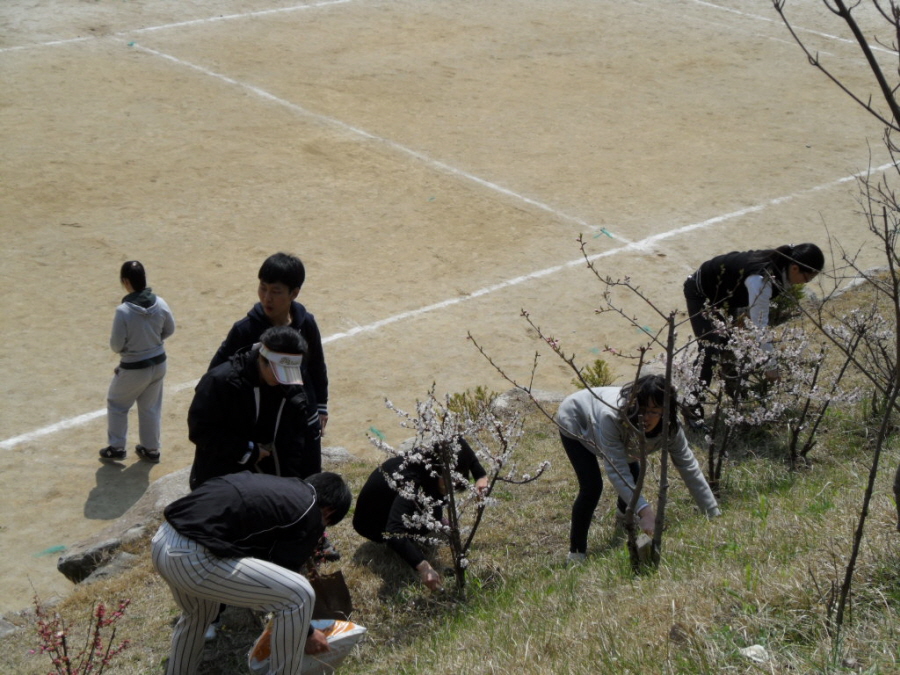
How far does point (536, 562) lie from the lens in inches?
232

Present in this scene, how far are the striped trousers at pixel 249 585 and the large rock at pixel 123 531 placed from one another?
7.58 feet

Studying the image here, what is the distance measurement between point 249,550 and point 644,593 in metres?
1.74

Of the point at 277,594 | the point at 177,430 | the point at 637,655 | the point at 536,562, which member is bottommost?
the point at 177,430

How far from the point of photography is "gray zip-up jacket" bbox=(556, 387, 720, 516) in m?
5.40

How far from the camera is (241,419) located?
5246 millimetres

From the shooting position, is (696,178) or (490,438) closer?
(490,438)

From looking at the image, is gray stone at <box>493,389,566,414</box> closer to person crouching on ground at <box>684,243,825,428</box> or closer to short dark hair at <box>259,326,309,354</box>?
person crouching on ground at <box>684,243,825,428</box>

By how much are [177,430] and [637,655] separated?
562 cm

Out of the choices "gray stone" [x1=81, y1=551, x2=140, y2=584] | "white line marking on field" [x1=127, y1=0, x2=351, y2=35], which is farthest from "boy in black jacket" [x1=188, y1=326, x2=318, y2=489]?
"white line marking on field" [x1=127, y1=0, x2=351, y2=35]

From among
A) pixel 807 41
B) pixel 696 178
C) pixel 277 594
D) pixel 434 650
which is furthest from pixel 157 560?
pixel 807 41

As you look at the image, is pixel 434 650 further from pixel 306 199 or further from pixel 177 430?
pixel 306 199

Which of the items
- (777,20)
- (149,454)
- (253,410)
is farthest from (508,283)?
(777,20)

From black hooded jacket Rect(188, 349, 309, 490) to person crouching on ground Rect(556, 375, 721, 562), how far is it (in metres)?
1.45

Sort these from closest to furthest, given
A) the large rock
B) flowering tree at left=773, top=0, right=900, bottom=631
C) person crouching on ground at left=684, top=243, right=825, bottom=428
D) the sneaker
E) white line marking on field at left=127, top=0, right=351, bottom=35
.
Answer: flowering tree at left=773, top=0, right=900, bottom=631 < the sneaker < the large rock < person crouching on ground at left=684, top=243, right=825, bottom=428 < white line marking on field at left=127, top=0, right=351, bottom=35
